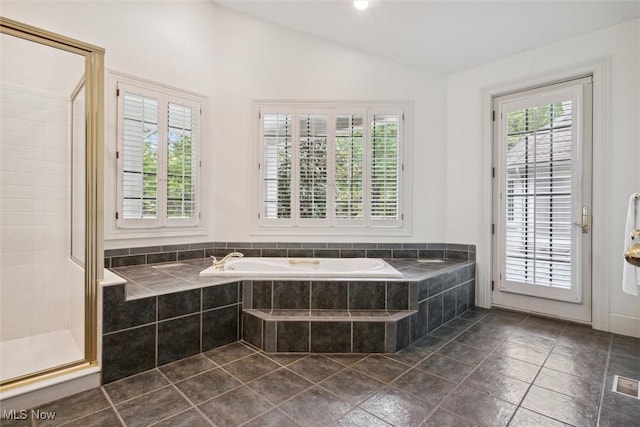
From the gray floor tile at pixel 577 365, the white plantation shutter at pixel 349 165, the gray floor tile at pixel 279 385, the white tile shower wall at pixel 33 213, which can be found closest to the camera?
the gray floor tile at pixel 279 385

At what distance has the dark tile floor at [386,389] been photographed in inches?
58.9

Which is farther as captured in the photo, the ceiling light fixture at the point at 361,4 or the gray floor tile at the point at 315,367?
the ceiling light fixture at the point at 361,4

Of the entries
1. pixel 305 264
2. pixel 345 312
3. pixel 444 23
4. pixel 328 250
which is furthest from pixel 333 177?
pixel 444 23

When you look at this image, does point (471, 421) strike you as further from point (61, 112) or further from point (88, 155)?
point (61, 112)

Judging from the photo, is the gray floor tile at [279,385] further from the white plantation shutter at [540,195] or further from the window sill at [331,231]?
the white plantation shutter at [540,195]

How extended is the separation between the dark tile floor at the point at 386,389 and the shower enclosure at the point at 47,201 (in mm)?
644

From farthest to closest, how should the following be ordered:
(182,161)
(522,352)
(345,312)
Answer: (182,161)
(345,312)
(522,352)

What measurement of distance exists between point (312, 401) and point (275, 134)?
260 cm

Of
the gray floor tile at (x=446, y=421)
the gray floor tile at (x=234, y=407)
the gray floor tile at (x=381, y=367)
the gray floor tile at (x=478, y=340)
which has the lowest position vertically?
the gray floor tile at (x=478, y=340)

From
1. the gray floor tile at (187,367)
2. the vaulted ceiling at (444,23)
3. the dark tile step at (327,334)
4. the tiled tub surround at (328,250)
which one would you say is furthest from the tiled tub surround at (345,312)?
the vaulted ceiling at (444,23)

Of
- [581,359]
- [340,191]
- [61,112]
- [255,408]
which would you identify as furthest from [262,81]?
[581,359]

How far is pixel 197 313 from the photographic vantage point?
2.17 meters

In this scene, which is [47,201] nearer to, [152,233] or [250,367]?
[152,233]

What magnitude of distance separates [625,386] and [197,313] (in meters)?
2.69
